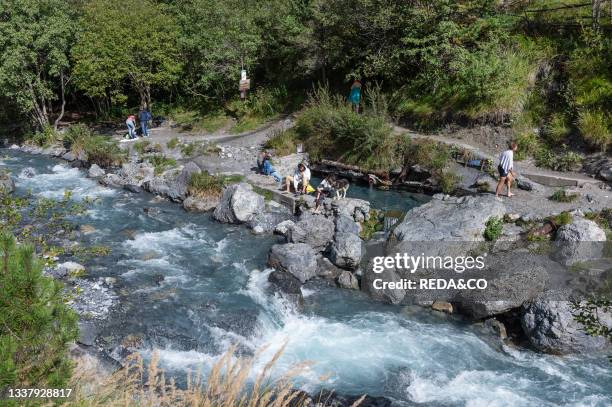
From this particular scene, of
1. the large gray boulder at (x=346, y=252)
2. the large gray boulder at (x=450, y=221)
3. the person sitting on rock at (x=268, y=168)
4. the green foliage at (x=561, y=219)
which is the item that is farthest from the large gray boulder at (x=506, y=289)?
the person sitting on rock at (x=268, y=168)

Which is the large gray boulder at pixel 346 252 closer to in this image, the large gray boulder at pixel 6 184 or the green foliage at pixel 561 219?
the green foliage at pixel 561 219

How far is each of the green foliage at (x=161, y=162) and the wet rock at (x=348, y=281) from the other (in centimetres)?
1149

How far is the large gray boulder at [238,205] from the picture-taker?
17781 millimetres

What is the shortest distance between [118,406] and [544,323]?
9.90m

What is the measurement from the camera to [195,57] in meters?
29.5

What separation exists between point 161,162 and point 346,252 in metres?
11.9

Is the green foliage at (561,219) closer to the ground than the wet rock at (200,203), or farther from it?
farther from it

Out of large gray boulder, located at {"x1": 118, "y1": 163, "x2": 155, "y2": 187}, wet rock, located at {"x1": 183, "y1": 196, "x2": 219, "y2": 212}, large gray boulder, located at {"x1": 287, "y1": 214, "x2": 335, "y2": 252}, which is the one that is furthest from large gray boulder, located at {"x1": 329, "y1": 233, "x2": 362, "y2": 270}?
large gray boulder, located at {"x1": 118, "y1": 163, "x2": 155, "y2": 187}

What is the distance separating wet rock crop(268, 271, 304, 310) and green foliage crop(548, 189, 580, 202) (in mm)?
8955

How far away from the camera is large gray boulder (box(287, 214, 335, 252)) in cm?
1563

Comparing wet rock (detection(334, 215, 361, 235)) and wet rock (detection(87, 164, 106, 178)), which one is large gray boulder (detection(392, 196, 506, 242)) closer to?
wet rock (detection(334, 215, 361, 235))

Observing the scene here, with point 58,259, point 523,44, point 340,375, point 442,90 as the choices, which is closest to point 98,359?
point 340,375

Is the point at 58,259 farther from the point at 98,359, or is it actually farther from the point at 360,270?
the point at 360,270

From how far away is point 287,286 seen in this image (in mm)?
13562
